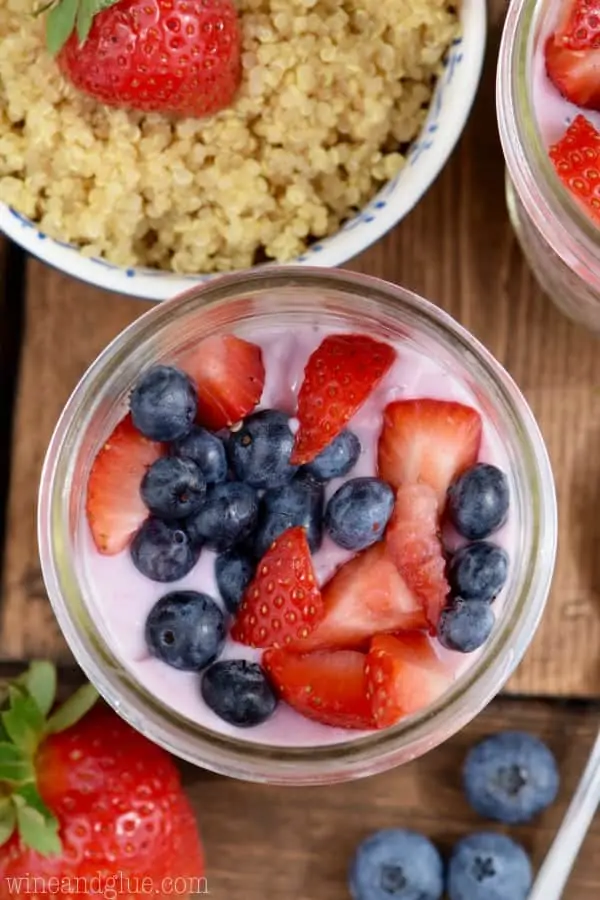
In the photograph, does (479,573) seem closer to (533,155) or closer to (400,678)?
(400,678)

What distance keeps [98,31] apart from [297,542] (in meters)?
0.45

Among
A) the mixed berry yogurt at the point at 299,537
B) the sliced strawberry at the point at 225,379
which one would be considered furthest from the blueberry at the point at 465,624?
the sliced strawberry at the point at 225,379

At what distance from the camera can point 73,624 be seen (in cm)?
98

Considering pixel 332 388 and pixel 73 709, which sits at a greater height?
pixel 332 388

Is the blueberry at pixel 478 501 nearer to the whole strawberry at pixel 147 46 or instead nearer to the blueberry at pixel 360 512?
the blueberry at pixel 360 512

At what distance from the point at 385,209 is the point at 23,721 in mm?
574

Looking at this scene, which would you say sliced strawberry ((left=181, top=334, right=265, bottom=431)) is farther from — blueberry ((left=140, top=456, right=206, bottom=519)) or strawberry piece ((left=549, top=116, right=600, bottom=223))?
strawberry piece ((left=549, top=116, right=600, bottom=223))

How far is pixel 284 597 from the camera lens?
0.90 meters

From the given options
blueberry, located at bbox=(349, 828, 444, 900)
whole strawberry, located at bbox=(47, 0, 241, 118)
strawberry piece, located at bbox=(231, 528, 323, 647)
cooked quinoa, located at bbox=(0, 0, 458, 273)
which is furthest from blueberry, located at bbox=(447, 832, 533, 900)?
whole strawberry, located at bbox=(47, 0, 241, 118)

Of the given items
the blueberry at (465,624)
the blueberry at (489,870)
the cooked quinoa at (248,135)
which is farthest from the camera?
the blueberry at (489,870)

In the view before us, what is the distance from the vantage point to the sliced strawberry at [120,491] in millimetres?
956

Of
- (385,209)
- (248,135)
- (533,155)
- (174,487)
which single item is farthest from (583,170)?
(174,487)

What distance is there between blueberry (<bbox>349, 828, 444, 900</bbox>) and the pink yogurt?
0.67 m

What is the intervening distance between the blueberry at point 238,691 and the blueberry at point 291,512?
91 mm
